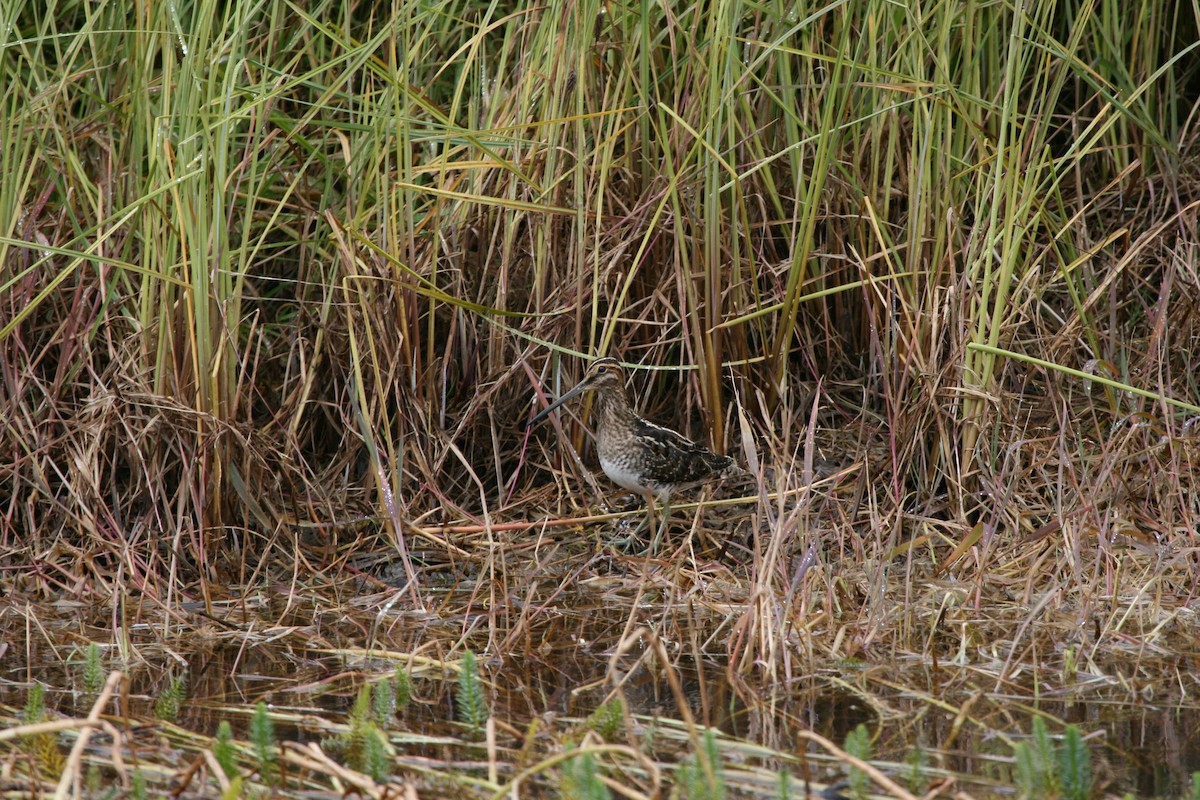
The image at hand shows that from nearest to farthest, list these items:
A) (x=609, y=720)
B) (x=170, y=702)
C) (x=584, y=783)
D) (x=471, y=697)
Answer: (x=584, y=783)
(x=609, y=720)
(x=471, y=697)
(x=170, y=702)

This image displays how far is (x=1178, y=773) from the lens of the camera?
3301 millimetres

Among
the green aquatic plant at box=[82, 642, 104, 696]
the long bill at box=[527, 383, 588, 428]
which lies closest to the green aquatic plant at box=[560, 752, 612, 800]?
the green aquatic plant at box=[82, 642, 104, 696]

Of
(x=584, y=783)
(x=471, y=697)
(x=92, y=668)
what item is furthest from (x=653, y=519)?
(x=584, y=783)

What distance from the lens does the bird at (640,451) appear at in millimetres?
5141

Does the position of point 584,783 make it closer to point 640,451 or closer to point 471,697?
point 471,697

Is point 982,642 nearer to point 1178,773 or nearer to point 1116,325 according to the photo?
point 1178,773

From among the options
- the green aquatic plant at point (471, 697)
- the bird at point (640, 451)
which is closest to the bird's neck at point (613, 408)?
the bird at point (640, 451)

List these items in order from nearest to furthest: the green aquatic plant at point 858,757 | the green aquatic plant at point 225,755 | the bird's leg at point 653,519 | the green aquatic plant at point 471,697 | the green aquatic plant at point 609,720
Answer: the green aquatic plant at point 858,757 < the green aquatic plant at point 225,755 < the green aquatic plant at point 609,720 < the green aquatic plant at point 471,697 < the bird's leg at point 653,519

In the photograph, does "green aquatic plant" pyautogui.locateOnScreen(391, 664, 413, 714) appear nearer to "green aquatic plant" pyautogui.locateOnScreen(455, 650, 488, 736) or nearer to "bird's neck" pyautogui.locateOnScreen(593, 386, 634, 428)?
"green aquatic plant" pyautogui.locateOnScreen(455, 650, 488, 736)

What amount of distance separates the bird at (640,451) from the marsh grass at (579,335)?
0.13 metres

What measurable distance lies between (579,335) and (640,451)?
507 millimetres

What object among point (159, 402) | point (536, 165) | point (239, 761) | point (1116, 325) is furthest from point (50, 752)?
point (1116, 325)

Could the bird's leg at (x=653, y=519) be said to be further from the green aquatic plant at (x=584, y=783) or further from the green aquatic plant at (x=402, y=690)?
the green aquatic plant at (x=584, y=783)

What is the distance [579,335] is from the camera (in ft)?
17.5
